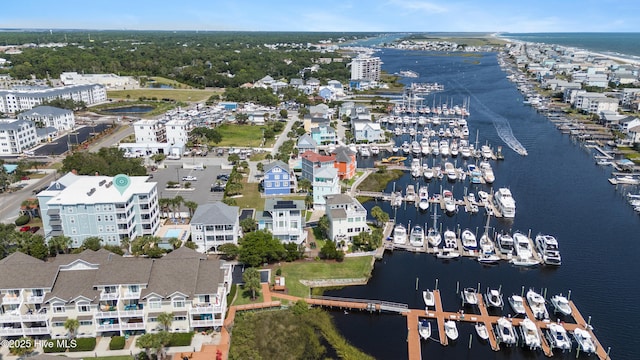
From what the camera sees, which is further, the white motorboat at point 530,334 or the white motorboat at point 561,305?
the white motorboat at point 561,305

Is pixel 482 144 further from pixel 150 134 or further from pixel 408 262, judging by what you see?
pixel 150 134

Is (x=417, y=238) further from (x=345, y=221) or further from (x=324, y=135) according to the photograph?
(x=324, y=135)

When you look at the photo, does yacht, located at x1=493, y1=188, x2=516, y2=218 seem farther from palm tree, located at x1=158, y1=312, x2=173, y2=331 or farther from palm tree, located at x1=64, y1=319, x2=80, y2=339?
palm tree, located at x1=64, y1=319, x2=80, y2=339

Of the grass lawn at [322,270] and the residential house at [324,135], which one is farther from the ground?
the residential house at [324,135]

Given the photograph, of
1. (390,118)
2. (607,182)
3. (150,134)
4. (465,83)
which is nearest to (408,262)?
(607,182)

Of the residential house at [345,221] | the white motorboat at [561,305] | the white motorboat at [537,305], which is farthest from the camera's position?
the residential house at [345,221]

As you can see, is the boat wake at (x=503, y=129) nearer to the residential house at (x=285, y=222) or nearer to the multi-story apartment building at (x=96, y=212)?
the residential house at (x=285, y=222)

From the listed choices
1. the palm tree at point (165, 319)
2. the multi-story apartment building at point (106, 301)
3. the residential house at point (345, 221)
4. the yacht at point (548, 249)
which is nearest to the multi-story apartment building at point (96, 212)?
the multi-story apartment building at point (106, 301)

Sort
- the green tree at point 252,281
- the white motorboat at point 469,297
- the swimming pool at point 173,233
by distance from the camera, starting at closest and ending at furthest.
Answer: the green tree at point 252,281 < the white motorboat at point 469,297 < the swimming pool at point 173,233
